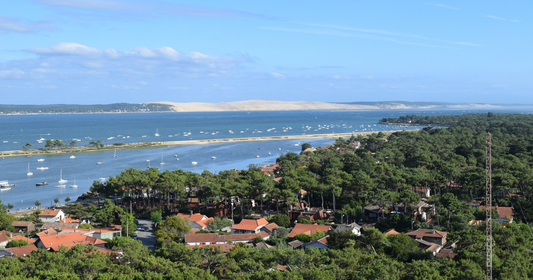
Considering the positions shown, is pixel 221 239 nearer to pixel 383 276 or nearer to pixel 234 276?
pixel 234 276

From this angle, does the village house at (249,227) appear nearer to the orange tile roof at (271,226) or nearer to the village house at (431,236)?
the orange tile roof at (271,226)

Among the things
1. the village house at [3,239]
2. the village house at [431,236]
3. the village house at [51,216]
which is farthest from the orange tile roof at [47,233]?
the village house at [431,236]

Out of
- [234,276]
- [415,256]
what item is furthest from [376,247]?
[234,276]

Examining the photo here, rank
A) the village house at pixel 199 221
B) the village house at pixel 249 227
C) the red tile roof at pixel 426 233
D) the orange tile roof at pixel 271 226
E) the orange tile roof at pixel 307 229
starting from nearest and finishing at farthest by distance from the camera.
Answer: the red tile roof at pixel 426 233, the orange tile roof at pixel 307 229, the village house at pixel 249 227, the orange tile roof at pixel 271 226, the village house at pixel 199 221

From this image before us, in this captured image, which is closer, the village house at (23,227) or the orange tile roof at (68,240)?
the orange tile roof at (68,240)

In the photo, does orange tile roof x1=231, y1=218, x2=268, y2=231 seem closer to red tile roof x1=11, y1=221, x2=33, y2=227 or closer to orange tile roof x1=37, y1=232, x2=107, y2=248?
A: orange tile roof x1=37, y1=232, x2=107, y2=248

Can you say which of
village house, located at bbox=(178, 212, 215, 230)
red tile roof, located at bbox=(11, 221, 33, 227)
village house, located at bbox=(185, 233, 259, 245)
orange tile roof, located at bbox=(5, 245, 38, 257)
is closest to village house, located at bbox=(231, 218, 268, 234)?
village house, located at bbox=(185, 233, 259, 245)
